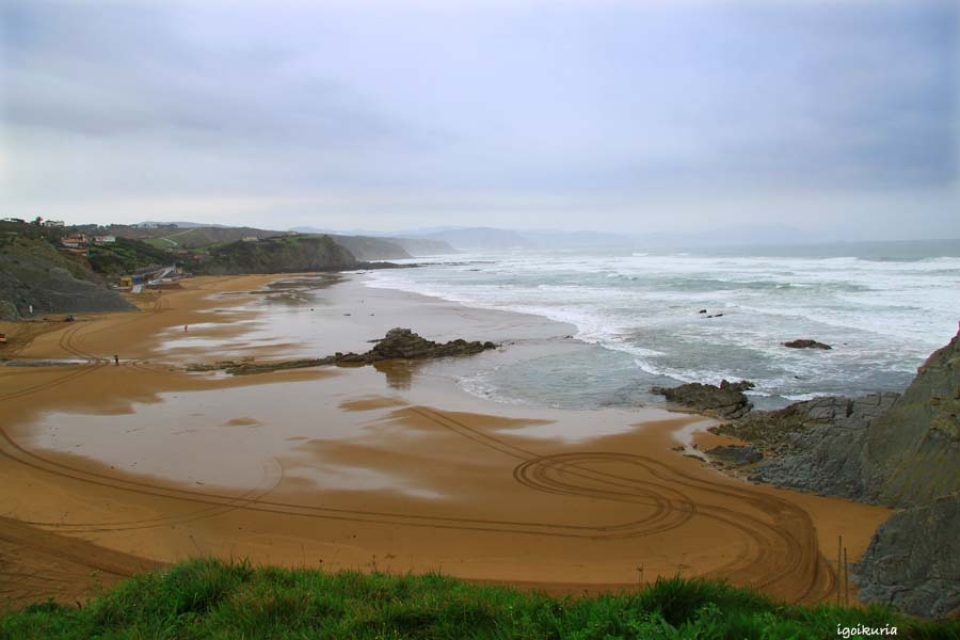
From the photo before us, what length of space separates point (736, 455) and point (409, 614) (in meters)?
8.83

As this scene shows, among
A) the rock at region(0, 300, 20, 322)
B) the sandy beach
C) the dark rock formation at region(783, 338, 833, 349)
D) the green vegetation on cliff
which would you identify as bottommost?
the sandy beach

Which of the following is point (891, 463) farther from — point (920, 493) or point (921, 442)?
point (920, 493)

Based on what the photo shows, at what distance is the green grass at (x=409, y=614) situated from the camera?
4.26m

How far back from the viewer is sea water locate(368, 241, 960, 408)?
56.7 ft

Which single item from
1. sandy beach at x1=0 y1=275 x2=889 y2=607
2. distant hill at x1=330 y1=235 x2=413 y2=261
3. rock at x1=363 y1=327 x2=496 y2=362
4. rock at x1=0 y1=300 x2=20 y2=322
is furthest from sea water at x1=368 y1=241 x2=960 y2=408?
distant hill at x1=330 y1=235 x2=413 y2=261

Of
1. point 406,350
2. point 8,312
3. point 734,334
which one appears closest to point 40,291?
point 8,312

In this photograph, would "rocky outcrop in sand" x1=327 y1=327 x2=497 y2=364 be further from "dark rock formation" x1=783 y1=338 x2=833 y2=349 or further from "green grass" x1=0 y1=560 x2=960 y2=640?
"green grass" x1=0 y1=560 x2=960 y2=640

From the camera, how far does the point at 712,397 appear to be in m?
15.3

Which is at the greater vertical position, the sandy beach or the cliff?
the cliff

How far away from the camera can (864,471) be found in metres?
9.66

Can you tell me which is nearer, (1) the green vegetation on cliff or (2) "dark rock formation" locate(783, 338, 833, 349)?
(2) "dark rock formation" locate(783, 338, 833, 349)

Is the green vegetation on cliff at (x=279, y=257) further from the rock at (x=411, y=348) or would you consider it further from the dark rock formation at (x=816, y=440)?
the dark rock formation at (x=816, y=440)

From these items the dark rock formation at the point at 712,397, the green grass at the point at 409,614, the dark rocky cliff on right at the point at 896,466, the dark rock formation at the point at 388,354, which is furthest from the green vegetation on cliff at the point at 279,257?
the green grass at the point at 409,614

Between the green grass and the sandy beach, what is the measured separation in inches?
54.5
